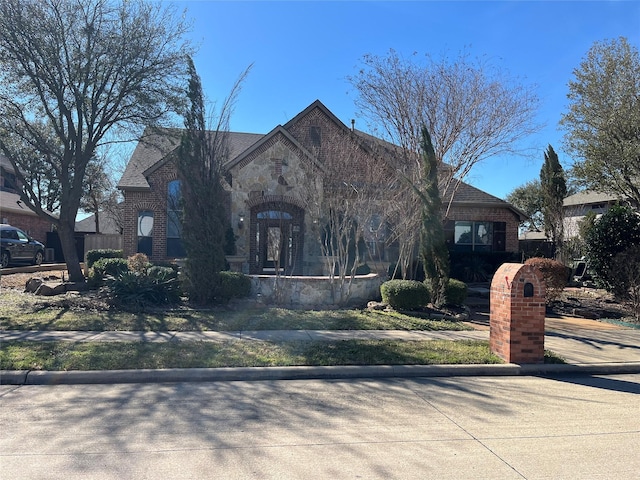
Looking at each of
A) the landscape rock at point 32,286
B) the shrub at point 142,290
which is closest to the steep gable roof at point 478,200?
the shrub at point 142,290

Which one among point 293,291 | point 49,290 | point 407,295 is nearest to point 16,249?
point 49,290

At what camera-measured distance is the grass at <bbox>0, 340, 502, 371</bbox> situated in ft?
22.1

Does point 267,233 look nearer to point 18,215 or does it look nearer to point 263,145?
point 263,145

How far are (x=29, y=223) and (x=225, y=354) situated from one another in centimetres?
2802

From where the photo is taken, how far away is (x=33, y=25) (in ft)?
38.3

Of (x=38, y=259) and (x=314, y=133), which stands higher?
(x=314, y=133)

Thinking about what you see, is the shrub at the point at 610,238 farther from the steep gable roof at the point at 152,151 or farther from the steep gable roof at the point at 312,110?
the steep gable roof at the point at 312,110

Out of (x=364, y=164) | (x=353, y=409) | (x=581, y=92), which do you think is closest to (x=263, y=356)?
(x=353, y=409)

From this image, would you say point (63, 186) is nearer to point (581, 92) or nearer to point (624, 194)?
point (581, 92)

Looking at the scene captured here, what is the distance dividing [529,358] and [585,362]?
3.30ft

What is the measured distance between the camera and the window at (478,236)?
71.0 ft

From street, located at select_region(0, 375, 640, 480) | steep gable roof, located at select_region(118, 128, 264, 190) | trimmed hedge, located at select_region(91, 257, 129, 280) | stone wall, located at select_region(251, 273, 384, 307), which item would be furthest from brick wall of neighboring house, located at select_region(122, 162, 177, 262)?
street, located at select_region(0, 375, 640, 480)

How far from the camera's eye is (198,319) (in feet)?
33.1

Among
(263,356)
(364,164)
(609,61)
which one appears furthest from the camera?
(609,61)
